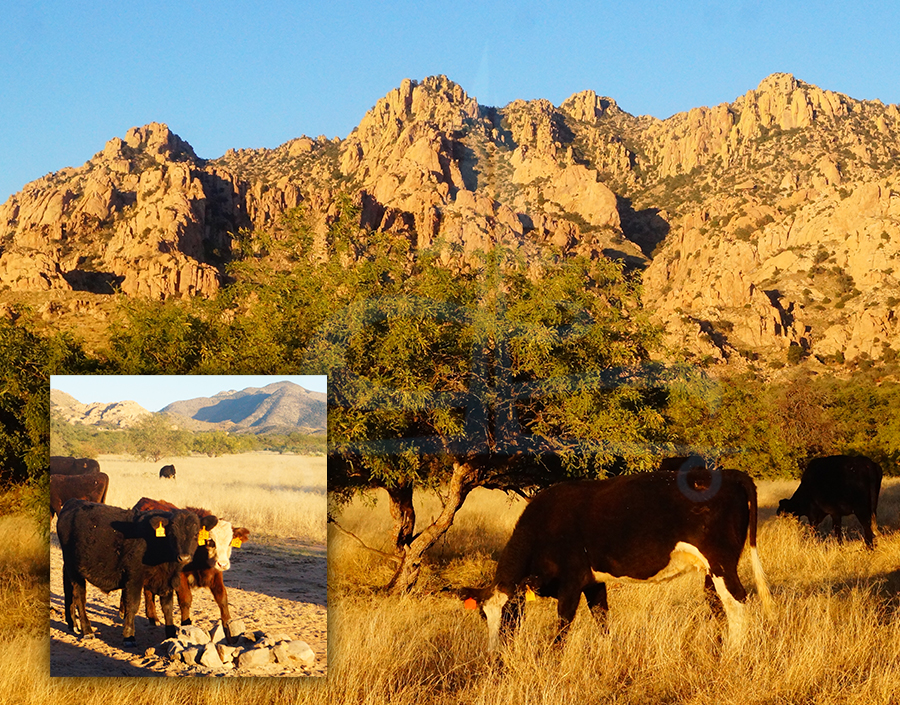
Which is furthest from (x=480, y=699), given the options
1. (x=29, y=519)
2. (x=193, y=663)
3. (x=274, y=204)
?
(x=274, y=204)

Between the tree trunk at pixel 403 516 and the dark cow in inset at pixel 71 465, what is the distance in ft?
15.8

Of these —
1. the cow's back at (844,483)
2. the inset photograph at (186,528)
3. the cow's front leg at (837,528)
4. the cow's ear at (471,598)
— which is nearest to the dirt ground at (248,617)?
the inset photograph at (186,528)

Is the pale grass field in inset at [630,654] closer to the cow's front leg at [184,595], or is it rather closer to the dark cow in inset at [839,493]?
the cow's front leg at [184,595]

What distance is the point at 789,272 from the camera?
95.6 meters

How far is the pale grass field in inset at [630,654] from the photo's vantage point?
237 inches

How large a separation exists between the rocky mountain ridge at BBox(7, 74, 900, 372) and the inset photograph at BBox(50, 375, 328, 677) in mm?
61516

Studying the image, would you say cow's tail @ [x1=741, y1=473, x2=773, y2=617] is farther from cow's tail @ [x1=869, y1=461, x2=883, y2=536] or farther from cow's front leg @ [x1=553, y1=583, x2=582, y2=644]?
cow's tail @ [x1=869, y1=461, x2=883, y2=536]

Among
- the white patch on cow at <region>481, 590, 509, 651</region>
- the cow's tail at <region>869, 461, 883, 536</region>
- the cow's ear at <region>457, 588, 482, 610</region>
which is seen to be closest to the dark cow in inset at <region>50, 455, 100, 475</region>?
the cow's ear at <region>457, 588, 482, 610</region>

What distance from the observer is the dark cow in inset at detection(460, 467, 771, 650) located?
7.24 meters

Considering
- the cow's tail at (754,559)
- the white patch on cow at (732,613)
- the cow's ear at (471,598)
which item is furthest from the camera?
the cow's ear at (471,598)

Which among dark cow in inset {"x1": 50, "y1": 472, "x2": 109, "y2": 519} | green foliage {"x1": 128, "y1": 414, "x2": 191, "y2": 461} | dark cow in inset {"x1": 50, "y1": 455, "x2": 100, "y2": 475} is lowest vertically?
dark cow in inset {"x1": 50, "y1": 472, "x2": 109, "y2": 519}

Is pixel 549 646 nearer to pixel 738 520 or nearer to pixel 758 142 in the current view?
pixel 738 520

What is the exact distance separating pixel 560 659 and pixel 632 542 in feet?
4.42

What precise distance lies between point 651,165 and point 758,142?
20059 mm
